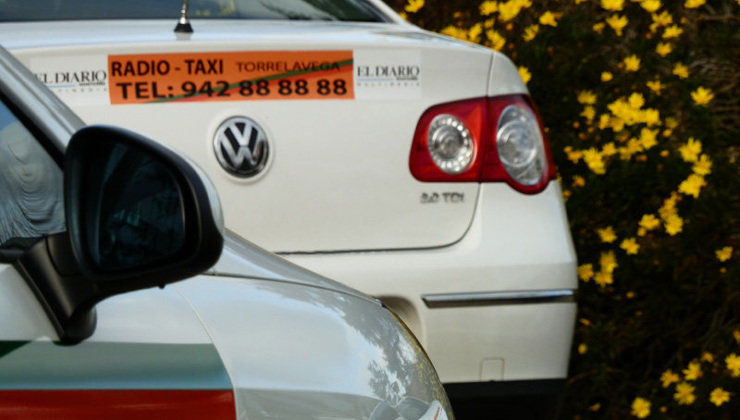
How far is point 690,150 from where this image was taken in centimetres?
465

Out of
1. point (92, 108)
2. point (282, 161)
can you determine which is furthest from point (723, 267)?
point (92, 108)

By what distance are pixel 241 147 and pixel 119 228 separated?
5.59 feet

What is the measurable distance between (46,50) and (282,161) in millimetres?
577

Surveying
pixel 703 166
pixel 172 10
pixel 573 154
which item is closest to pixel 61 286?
pixel 172 10

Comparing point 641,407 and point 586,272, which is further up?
point 586,272

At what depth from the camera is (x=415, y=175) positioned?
335cm

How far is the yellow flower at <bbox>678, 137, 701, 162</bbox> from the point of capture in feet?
15.2

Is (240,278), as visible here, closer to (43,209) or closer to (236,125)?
(43,209)

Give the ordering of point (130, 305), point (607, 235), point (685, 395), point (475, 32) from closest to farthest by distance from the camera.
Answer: point (130, 305) → point (685, 395) → point (607, 235) → point (475, 32)

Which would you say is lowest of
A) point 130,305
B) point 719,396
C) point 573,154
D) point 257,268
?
point 719,396

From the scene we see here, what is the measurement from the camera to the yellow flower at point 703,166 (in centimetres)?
458

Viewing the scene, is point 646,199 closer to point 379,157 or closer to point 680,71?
point 680,71

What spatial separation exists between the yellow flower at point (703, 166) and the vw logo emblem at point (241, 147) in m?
1.86

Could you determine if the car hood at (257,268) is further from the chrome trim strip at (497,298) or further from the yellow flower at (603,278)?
the yellow flower at (603,278)
